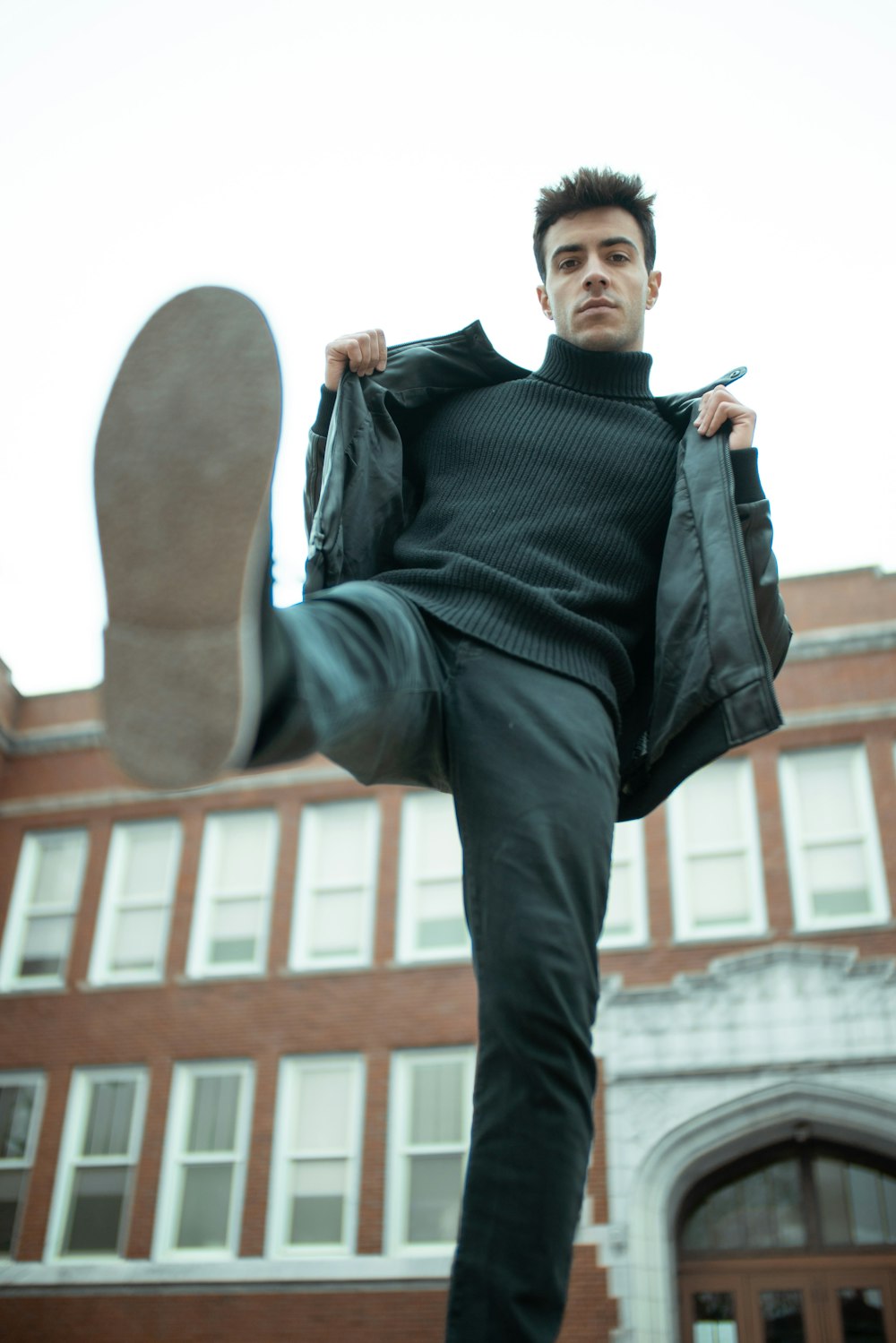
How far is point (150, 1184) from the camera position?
606 inches

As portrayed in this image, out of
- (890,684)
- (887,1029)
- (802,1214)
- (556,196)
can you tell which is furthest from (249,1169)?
(556,196)

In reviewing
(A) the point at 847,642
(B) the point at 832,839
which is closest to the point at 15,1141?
(B) the point at 832,839

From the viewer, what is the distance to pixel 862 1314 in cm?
1334

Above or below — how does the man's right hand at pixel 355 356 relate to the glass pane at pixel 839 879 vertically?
below

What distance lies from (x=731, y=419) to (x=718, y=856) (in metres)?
13.5

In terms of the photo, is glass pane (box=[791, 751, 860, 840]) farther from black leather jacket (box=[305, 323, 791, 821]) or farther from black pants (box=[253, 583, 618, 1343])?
black pants (box=[253, 583, 618, 1343])

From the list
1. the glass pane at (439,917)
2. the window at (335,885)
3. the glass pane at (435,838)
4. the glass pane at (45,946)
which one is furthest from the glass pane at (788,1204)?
the glass pane at (45,946)

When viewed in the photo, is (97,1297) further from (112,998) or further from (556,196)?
(556,196)

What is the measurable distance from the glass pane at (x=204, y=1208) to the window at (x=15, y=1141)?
2108 millimetres

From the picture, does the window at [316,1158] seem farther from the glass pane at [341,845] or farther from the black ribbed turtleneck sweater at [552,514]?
the black ribbed turtleneck sweater at [552,514]

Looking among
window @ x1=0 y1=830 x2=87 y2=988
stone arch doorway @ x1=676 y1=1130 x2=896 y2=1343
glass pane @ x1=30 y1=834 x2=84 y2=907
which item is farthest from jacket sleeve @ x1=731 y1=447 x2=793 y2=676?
glass pane @ x1=30 y1=834 x2=84 y2=907

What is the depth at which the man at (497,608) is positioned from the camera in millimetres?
1550

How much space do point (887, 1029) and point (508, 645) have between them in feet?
43.5

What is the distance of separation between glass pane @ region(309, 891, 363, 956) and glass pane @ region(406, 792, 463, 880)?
3.09ft
